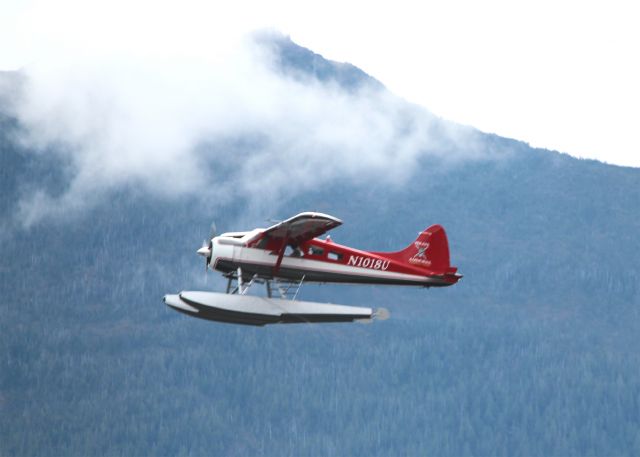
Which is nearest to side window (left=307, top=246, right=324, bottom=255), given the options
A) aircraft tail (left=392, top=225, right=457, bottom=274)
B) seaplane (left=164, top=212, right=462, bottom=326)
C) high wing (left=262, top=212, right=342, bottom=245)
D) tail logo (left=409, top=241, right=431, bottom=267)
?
seaplane (left=164, top=212, right=462, bottom=326)

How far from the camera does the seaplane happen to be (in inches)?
2835

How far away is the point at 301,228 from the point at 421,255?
753 cm

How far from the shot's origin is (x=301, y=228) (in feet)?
238

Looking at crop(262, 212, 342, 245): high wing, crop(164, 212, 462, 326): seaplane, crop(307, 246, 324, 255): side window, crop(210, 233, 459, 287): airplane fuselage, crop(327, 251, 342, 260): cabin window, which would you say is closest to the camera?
crop(262, 212, 342, 245): high wing

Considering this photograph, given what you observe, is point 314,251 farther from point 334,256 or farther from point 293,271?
point 293,271

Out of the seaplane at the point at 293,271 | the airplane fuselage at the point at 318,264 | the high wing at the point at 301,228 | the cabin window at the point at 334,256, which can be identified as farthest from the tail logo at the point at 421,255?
the high wing at the point at 301,228

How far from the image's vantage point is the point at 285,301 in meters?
73.2

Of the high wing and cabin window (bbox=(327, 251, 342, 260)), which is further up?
the high wing

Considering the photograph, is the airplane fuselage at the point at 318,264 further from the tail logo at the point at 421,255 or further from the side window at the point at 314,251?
the tail logo at the point at 421,255

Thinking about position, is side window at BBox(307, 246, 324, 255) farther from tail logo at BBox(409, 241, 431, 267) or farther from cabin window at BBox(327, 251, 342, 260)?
tail logo at BBox(409, 241, 431, 267)

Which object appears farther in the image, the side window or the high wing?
the side window

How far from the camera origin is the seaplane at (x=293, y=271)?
72.0m

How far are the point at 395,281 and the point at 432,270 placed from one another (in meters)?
1.96

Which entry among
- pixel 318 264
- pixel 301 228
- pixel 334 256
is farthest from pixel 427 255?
pixel 301 228
